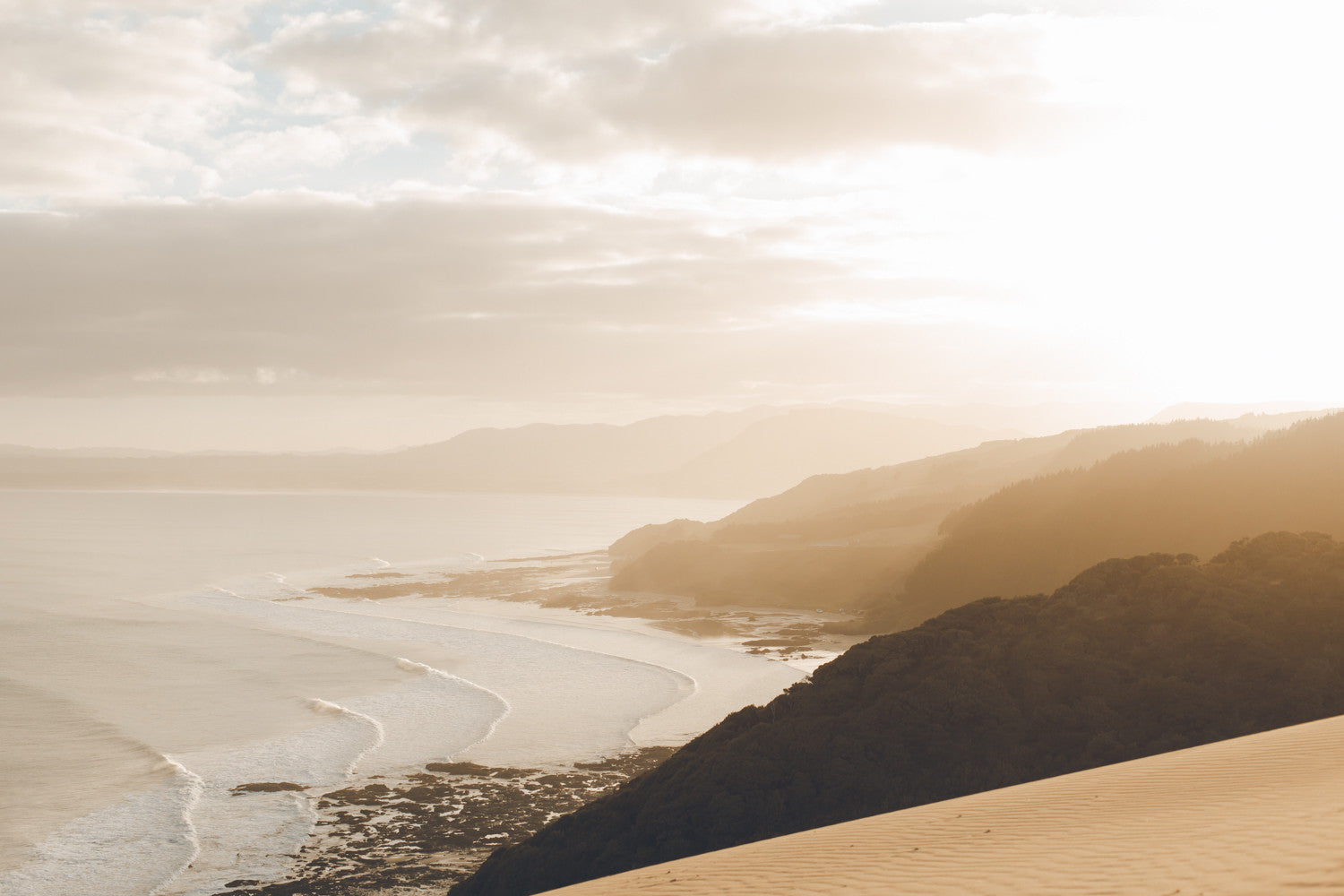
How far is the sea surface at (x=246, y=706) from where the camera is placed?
73.9ft

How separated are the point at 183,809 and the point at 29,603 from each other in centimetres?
5218

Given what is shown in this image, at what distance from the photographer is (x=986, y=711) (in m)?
21.7

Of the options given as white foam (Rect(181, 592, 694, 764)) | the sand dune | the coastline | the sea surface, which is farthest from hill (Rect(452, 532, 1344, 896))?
white foam (Rect(181, 592, 694, 764))

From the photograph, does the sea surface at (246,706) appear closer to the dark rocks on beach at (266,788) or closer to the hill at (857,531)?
→ the dark rocks on beach at (266,788)

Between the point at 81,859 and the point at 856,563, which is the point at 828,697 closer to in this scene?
the point at 81,859

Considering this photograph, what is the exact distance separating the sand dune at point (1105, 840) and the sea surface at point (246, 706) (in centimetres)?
1220

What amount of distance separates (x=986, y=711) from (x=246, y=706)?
27311mm

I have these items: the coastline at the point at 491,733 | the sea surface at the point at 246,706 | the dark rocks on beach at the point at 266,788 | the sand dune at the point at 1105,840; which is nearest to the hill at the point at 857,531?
the coastline at the point at 491,733

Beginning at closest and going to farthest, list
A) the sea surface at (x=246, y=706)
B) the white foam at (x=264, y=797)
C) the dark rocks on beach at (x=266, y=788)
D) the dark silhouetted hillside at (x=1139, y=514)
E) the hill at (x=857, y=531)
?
the white foam at (x=264, y=797) → the sea surface at (x=246, y=706) → the dark rocks on beach at (x=266, y=788) → the dark silhouetted hillside at (x=1139, y=514) → the hill at (x=857, y=531)

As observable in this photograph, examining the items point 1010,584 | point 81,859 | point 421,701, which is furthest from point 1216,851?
point 1010,584

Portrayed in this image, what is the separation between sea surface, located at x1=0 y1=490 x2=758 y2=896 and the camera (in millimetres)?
22531

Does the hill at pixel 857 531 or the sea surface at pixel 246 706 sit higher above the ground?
the hill at pixel 857 531

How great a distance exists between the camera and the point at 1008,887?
364 inches

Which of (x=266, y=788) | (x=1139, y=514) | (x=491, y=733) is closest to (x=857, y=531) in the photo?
(x=1139, y=514)
